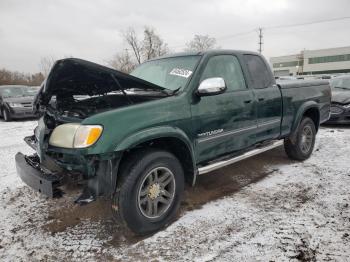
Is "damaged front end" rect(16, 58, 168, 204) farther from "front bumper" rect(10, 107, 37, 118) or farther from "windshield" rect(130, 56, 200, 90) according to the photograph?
"front bumper" rect(10, 107, 37, 118)

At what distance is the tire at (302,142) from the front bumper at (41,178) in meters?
3.88

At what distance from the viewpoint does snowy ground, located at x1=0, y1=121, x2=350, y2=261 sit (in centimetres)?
269

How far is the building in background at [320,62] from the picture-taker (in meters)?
73.9

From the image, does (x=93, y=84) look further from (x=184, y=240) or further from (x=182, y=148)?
(x=184, y=240)

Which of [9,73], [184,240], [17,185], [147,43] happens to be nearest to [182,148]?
[184,240]

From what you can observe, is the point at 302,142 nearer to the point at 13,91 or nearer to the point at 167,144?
the point at 167,144

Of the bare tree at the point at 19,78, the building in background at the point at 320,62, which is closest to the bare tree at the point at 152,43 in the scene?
the bare tree at the point at 19,78

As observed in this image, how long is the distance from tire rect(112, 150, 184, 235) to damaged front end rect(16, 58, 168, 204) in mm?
153

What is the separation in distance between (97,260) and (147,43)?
157 feet

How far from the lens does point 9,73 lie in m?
37.8

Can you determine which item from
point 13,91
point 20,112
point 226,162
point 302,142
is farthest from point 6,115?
point 302,142

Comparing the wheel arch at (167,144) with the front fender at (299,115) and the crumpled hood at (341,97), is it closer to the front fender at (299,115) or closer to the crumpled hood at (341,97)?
the front fender at (299,115)

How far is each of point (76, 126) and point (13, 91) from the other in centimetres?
1226

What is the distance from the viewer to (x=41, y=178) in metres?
2.68
